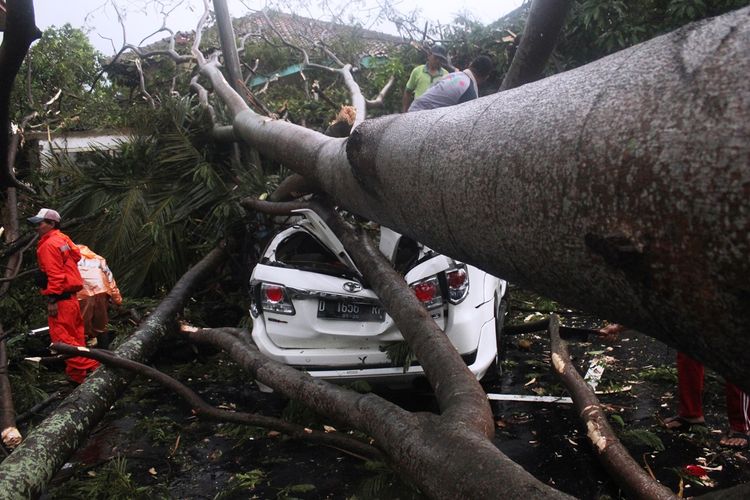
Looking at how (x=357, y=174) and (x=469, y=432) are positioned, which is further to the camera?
(x=357, y=174)

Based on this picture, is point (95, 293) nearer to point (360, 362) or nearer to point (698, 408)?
point (360, 362)

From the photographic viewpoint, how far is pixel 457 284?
162 inches

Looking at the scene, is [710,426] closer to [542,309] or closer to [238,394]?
[542,309]

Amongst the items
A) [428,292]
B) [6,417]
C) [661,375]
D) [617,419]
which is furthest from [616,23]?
[6,417]

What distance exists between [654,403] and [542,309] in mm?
2082

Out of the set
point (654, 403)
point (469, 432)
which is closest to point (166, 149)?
point (654, 403)

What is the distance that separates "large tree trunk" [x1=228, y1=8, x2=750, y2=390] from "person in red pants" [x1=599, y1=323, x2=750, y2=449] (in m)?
2.83

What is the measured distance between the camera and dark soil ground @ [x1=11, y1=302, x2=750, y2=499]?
3238mm

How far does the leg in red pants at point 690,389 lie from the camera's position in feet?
11.7

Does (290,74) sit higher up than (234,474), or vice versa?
(290,74)

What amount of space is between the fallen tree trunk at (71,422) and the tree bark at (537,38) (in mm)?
2643

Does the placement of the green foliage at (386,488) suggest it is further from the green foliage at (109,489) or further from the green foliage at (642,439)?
the green foliage at (642,439)

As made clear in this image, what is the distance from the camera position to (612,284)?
0.93 metres

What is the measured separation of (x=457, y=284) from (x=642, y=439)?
4.65ft
